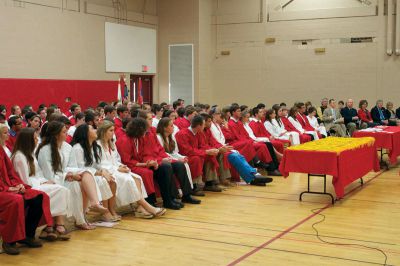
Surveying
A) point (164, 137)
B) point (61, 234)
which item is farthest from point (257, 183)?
point (61, 234)

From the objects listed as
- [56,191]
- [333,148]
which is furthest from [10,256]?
[333,148]

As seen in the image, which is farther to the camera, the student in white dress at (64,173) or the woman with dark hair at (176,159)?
the woman with dark hair at (176,159)

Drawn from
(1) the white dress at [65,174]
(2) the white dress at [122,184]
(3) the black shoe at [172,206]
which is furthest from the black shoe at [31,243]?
(3) the black shoe at [172,206]

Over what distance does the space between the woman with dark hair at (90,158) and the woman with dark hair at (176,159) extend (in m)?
1.34

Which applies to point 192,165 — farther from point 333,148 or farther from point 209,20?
point 209,20

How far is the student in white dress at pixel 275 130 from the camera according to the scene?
38.7 ft

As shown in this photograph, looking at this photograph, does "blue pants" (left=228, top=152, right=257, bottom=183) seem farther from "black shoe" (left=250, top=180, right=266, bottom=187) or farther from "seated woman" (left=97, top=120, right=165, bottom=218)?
"seated woman" (left=97, top=120, right=165, bottom=218)

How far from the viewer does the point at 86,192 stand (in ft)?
21.0

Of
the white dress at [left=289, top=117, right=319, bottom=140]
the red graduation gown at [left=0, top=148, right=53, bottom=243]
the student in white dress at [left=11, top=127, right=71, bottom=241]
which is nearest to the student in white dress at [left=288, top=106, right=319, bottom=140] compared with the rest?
the white dress at [left=289, top=117, right=319, bottom=140]

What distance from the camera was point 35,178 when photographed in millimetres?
5992

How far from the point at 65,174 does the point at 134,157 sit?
4.50ft

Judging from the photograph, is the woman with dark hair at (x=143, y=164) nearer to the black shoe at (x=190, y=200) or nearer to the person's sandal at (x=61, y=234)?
the black shoe at (x=190, y=200)

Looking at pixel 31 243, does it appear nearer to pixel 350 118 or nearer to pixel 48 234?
pixel 48 234

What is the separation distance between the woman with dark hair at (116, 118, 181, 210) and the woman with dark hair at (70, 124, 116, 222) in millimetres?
636
